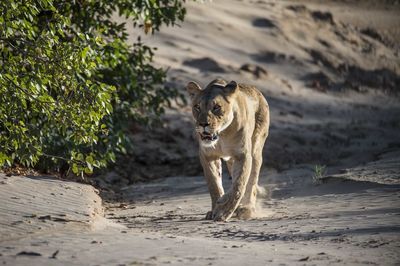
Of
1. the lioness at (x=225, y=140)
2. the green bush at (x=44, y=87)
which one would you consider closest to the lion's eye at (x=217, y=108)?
the lioness at (x=225, y=140)

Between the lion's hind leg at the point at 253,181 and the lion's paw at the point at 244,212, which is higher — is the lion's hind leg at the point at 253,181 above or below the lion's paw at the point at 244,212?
above

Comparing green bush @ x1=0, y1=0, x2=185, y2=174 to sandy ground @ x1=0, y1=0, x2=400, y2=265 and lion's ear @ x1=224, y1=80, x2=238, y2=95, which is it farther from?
lion's ear @ x1=224, y1=80, x2=238, y2=95

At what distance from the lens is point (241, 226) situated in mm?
8719

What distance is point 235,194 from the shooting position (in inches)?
366

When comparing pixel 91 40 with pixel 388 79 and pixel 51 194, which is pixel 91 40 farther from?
pixel 388 79

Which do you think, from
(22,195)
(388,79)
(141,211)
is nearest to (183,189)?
(141,211)

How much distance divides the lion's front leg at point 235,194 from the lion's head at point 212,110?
47cm

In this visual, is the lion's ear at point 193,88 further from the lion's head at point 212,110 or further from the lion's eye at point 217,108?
the lion's eye at point 217,108

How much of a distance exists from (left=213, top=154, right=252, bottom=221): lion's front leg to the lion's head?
47 cm

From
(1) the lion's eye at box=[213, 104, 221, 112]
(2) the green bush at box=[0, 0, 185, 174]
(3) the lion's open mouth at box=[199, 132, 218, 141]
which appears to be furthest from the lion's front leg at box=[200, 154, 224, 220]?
(2) the green bush at box=[0, 0, 185, 174]

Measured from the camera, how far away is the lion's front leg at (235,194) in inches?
364

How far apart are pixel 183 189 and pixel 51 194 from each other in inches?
157

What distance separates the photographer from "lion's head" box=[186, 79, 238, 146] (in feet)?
30.1

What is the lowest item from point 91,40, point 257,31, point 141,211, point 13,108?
point 141,211
